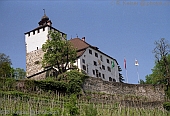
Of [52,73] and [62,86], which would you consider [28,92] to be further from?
[52,73]

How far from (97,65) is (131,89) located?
9.44 meters

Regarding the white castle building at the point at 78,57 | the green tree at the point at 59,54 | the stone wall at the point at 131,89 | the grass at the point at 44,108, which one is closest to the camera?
the grass at the point at 44,108

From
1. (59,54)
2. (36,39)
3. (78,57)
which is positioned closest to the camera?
(59,54)

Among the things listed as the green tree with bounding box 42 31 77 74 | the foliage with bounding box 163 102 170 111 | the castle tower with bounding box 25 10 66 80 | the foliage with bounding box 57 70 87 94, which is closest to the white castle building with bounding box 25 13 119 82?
the castle tower with bounding box 25 10 66 80

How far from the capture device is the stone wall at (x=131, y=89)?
3850cm

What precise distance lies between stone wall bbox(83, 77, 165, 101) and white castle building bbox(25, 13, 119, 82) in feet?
19.5

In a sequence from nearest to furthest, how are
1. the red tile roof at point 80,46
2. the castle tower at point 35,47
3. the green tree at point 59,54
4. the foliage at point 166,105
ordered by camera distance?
the foliage at point 166,105 < the green tree at point 59,54 < the red tile roof at point 80,46 < the castle tower at point 35,47

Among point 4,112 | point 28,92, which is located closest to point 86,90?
point 28,92

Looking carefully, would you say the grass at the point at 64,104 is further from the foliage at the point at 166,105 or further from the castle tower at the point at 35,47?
the castle tower at the point at 35,47

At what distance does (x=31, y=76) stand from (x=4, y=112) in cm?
2451

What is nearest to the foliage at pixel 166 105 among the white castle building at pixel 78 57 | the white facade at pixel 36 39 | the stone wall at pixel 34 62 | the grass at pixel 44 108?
the grass at pixel 44 108

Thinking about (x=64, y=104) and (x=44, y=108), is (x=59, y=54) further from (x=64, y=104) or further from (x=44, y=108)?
(x=44, y=108)

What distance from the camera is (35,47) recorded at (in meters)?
48.7

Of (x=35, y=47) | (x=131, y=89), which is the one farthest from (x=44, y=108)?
(x=35, y=47)
